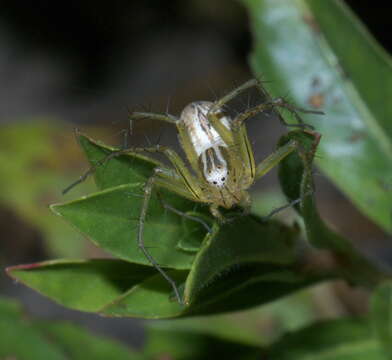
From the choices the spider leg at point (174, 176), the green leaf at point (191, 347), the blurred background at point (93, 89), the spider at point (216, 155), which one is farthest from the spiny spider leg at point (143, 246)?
the blurred background at point (93, 89)

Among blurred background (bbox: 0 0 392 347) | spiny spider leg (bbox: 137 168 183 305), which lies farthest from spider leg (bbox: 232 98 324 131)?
blurred background (bbox: 0 0 392 347)

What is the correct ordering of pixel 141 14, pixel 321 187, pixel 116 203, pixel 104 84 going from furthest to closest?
pixel 104 84
pixel 141 14
pixel 321 187
pixel 116 203

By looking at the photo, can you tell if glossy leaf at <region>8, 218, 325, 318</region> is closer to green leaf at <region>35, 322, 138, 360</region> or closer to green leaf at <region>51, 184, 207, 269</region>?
green leaf at <region>51, 184, 207, 269</region>

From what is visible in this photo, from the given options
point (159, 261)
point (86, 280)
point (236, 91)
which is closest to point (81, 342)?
point (86, 280)

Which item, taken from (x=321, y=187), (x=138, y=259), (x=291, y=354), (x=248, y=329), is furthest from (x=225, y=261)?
(x=321, y=187)

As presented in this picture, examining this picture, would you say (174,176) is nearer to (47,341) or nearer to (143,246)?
(143,246)

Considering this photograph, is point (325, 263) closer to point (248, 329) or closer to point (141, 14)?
point (248, 329)

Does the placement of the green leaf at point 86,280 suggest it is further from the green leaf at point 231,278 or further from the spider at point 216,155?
the spider at point 216,155
